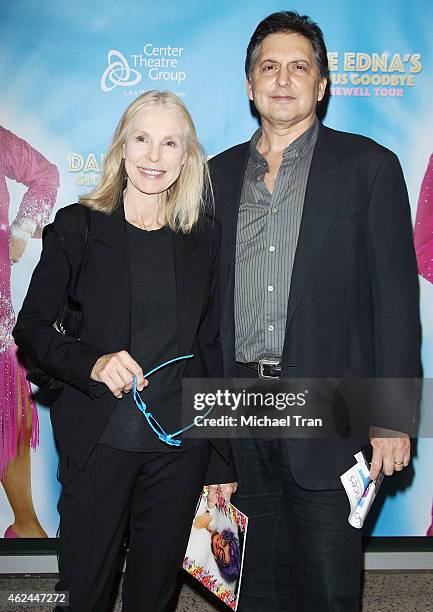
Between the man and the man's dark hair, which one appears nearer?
the man

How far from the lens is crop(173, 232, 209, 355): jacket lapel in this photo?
206cm

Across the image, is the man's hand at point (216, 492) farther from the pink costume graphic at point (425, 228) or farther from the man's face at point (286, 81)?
the pink costume graphic at point (425, 228)

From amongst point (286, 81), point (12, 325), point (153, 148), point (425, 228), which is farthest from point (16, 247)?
point (425, 228)

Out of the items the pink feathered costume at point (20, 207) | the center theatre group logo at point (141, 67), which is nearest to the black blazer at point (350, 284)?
the center theatre group logo at point (141, 67)

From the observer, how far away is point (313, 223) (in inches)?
88.3

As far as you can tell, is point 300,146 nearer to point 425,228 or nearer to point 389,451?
point 389,451

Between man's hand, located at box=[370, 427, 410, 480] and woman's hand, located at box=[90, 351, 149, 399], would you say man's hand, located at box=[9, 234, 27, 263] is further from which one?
man's hand, located at box=[370, 427, 410, 480]

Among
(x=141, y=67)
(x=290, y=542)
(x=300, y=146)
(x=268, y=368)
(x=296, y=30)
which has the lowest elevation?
(x=290, y=542)

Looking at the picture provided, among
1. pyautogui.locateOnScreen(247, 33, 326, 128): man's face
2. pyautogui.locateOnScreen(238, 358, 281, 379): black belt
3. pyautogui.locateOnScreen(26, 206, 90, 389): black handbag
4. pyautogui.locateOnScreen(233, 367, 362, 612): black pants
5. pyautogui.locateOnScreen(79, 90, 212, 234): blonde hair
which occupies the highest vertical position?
pyautogui.locateOnScreen(247, 33, 326, 128): man's face

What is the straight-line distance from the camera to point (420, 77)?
3.13 meters

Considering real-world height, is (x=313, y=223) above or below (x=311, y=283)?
above

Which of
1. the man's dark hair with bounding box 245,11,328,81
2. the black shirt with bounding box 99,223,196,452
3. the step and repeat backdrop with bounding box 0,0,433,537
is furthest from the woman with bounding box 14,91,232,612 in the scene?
Result: the step and repeat backdrop with bounding box 0,0,433,537

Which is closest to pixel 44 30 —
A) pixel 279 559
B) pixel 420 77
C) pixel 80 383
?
pixel 420 77

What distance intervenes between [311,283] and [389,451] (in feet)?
1.81
